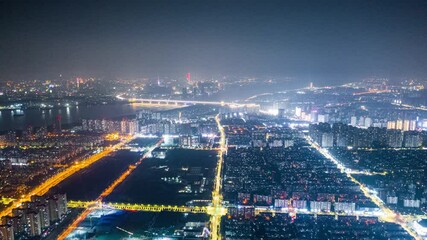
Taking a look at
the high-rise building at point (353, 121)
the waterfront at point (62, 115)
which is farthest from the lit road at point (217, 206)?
the waterfront at point (62, 115)

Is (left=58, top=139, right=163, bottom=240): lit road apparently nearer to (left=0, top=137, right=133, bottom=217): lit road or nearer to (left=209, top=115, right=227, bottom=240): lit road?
(left=0, top=137, right=133, bottom=217): lit road

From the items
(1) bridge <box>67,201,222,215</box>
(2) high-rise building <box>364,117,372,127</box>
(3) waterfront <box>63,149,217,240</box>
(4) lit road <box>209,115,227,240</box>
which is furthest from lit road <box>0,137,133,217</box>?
(2) high-rise building <box>364,117,372,127</box>

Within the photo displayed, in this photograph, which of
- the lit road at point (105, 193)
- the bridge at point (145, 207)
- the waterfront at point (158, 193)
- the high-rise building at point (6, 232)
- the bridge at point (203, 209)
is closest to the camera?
the high-rise building at point (6, 232)

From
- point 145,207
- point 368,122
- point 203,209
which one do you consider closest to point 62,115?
point 145,207

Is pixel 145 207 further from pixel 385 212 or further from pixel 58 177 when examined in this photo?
pixel 385 212

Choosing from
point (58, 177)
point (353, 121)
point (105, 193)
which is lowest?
point (105, 193)

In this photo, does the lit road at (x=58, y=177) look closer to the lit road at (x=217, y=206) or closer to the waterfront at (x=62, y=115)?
the lit road at (x=217, y=206)

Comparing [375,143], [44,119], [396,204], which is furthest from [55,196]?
[44,119]

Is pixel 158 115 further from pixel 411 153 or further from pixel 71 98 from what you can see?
pixel 411 153
